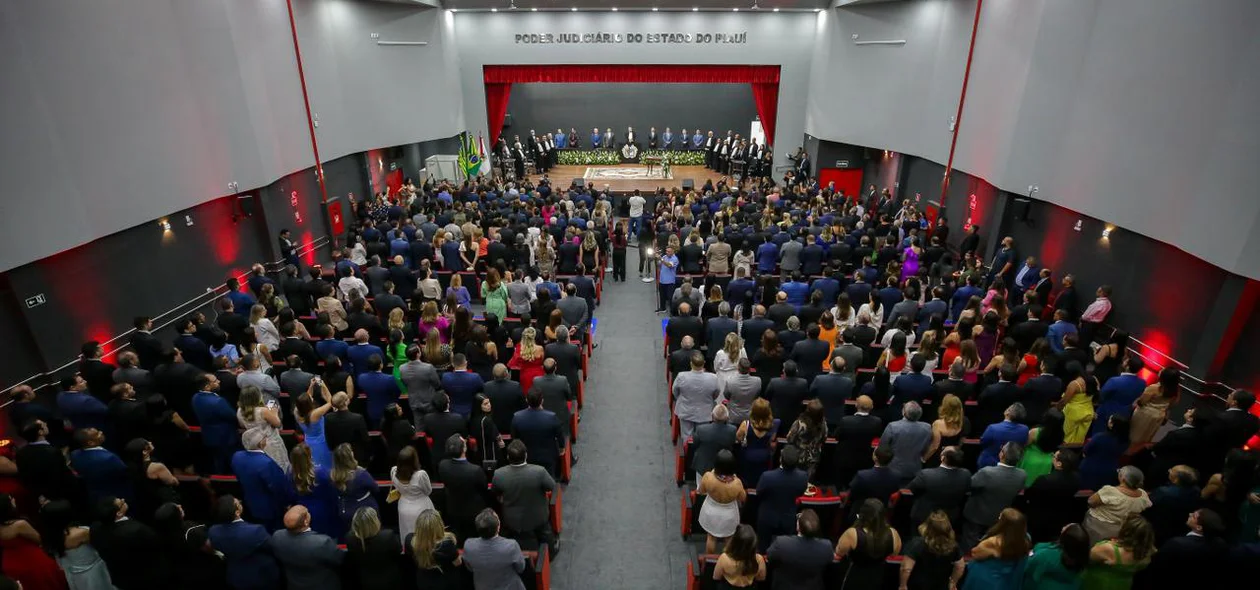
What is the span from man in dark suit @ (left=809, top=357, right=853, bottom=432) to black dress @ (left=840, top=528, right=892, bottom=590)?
1.69 meters

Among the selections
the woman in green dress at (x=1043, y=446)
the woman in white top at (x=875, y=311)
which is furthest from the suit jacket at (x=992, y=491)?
the woman in white top at (x=875, y=311)

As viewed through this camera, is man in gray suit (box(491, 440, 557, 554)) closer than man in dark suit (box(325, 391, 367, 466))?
Yes

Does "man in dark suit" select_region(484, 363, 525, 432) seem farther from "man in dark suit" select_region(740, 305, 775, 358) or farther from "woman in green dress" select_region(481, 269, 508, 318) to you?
"man in dark suit" select_region(740, 305, 775, 358)

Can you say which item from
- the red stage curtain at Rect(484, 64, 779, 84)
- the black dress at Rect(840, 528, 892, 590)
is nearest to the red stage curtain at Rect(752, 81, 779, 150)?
the red stage curtain at Rect(484, 64, 779, 84)

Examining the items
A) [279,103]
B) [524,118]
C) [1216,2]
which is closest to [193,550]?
[279,103]

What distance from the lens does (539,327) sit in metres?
7.59

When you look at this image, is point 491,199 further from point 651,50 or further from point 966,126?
point 966,126

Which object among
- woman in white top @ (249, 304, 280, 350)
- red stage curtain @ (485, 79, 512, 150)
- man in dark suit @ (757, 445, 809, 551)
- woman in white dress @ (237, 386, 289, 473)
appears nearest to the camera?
man in dark suit @ (757, 445, 809, 551)

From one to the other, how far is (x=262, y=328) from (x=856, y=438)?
19.9ft

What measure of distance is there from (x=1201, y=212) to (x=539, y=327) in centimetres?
736

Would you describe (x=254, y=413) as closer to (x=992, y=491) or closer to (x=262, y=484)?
(x=262, y=484)

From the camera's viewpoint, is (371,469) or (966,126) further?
(966,126)

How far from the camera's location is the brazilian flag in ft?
57.1

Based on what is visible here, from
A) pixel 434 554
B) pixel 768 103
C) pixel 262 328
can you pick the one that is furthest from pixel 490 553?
pixel 768 103
